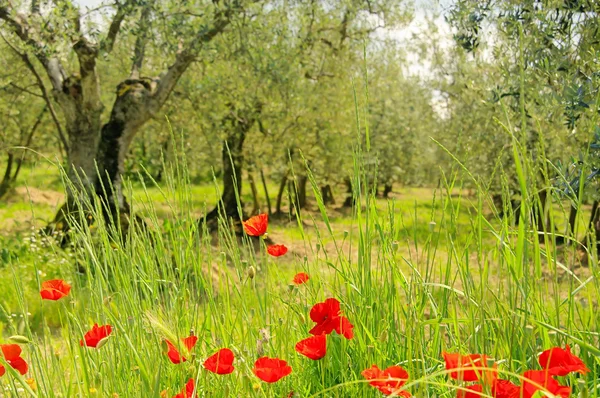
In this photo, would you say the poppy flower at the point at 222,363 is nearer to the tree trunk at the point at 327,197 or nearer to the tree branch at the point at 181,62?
the tree branch at the point at 181,62

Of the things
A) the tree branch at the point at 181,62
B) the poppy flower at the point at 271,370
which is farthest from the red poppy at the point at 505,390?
the tree branch at the point at 181,62

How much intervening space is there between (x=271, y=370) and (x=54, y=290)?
81 centimetres

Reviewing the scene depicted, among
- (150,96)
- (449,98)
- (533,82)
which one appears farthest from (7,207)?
(449,98)

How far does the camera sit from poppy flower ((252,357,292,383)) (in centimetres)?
137

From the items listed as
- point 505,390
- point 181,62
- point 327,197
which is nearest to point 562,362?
point 505,390

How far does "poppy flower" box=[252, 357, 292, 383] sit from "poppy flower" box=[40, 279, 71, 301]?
0.73 metres

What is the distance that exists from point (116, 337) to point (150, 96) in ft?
31.7

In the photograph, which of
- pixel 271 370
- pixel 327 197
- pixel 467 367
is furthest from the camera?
pixel 327 197

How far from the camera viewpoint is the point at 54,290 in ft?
5.92

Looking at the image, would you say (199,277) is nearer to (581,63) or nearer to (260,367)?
(260,367)

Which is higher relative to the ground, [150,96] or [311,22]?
[311,22]

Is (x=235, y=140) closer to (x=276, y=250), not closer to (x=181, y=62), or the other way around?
(x=181, y=62)

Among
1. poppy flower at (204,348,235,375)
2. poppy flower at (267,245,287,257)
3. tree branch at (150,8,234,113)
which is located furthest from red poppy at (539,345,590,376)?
tree branch at (150,8,234,113)

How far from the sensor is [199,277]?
2123 millimetres
